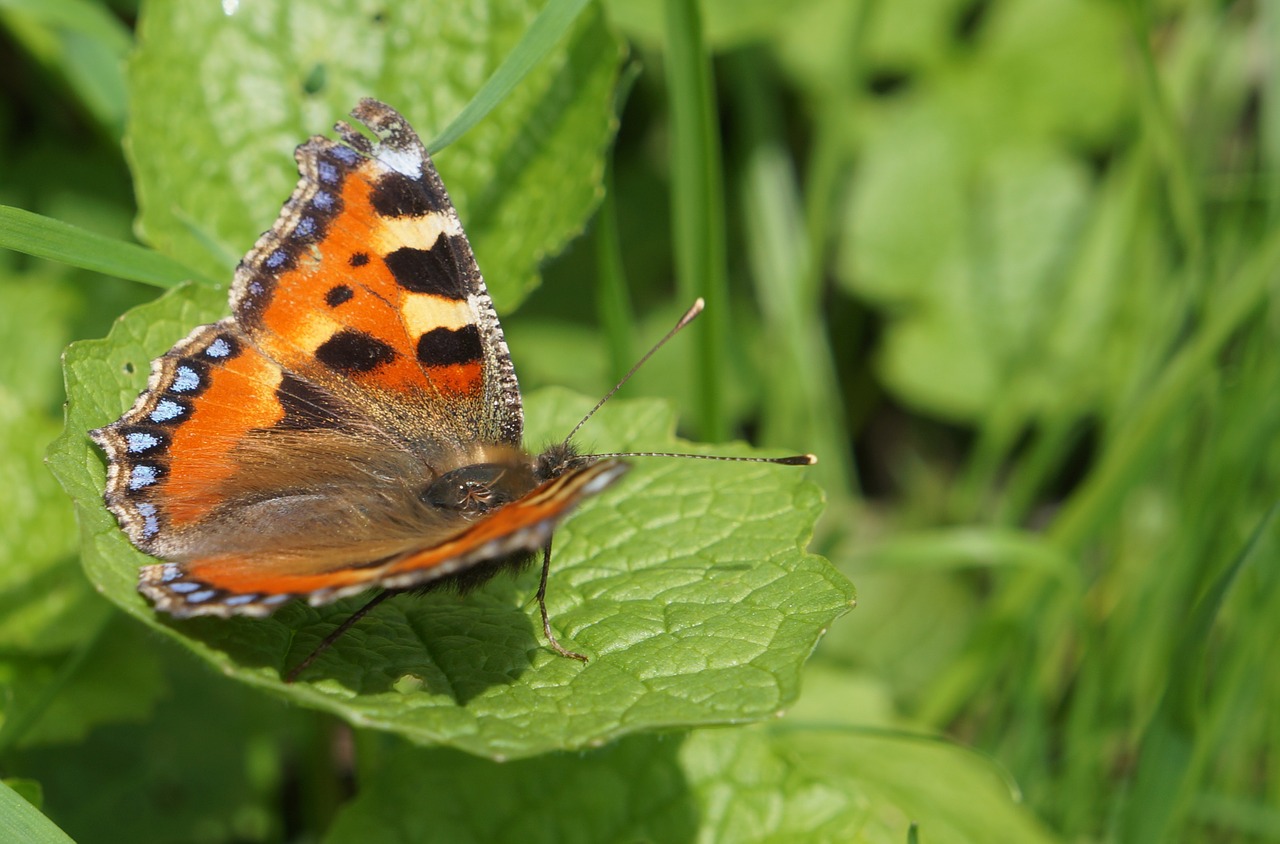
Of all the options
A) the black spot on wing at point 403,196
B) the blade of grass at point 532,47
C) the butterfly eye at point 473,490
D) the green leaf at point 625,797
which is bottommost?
the green leaf at point 625,797

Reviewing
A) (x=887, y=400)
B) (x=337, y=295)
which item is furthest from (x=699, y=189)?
(x=887, y=400)

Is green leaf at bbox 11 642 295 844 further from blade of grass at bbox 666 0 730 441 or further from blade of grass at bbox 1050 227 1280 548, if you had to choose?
blade of grass at bbox 1050 227 1280 548

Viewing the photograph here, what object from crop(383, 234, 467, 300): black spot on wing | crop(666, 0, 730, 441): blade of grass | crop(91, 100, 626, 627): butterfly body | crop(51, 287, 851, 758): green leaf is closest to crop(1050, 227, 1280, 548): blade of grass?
crop(666, 0, 730, 441): blade of grass

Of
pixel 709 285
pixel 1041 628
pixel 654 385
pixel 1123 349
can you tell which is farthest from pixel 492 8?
pixel 1123 349

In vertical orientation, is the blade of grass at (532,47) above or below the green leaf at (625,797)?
above

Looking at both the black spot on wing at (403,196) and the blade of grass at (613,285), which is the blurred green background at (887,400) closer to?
the blade of grass at (613,285)

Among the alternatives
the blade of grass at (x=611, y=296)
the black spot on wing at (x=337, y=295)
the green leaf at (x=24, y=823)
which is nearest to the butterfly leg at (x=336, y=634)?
the green leaf at (x=24, y=823)
